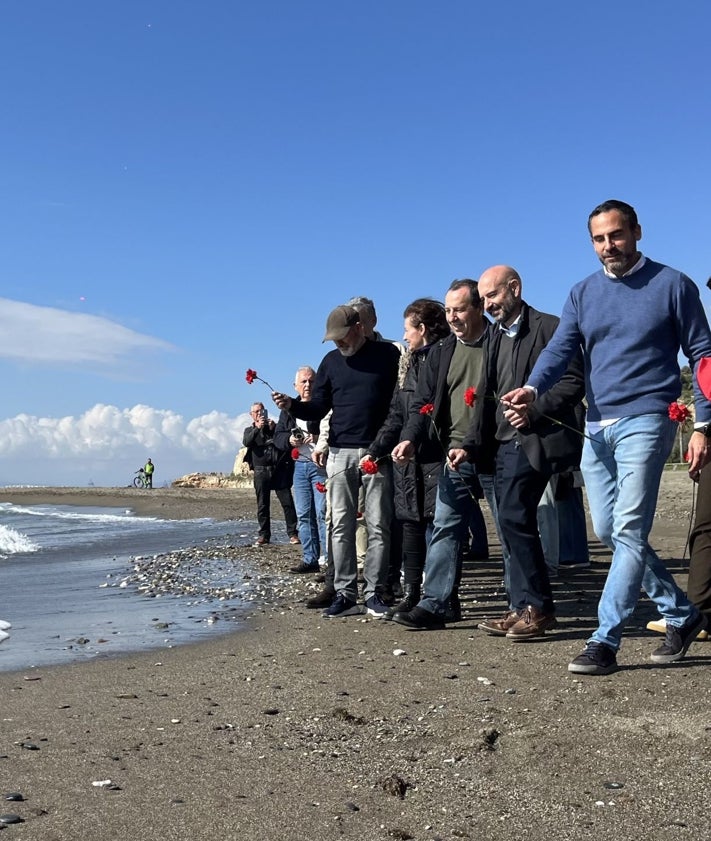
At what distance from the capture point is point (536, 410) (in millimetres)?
5598

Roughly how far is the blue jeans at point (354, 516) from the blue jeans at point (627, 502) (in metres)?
2.37

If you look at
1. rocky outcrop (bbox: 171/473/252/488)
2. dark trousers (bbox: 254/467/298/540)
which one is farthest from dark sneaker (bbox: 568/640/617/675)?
rocky outcrop (bbox: 171/473/252/488)

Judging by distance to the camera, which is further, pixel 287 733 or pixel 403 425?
pixel 403 425

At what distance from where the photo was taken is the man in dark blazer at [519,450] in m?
5.98

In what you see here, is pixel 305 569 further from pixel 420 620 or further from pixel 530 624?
pixel 530 624

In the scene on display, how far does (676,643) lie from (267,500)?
9747mm

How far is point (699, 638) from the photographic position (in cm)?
604

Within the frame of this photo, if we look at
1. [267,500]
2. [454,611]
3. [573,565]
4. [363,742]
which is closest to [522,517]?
[454,611]

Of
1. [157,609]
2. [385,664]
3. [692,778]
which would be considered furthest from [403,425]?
[692,778]

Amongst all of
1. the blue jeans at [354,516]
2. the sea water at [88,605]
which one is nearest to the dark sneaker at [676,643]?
the blue jeans at [354,516]

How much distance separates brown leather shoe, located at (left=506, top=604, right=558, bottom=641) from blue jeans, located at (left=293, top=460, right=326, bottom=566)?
3981 mm

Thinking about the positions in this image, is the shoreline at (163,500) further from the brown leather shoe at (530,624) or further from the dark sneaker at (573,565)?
the brown leather shoe at (530,624)

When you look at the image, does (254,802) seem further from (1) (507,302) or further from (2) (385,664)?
(1) (507,302)

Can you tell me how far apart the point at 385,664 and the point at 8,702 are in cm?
207
